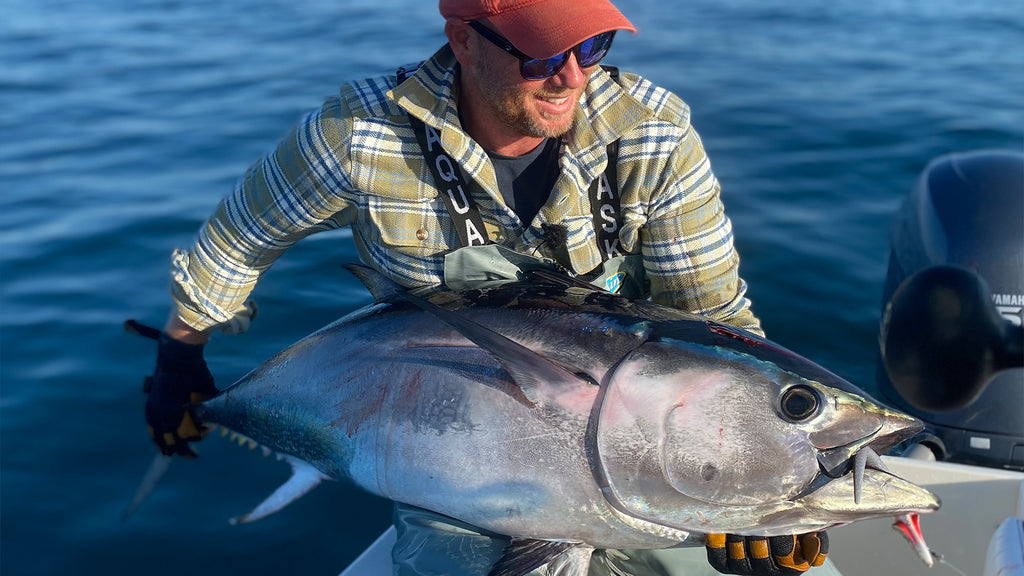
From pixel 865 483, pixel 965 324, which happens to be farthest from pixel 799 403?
pixel 965 324

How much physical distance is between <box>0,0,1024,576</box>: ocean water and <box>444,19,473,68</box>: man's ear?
179 cm

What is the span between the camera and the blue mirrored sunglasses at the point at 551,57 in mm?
2215

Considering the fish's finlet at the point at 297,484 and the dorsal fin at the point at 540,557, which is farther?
the fish's finlet at the point at 297,484

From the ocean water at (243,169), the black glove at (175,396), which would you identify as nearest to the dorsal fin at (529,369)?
the black glove at (175,396)

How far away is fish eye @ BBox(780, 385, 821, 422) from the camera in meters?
1.70

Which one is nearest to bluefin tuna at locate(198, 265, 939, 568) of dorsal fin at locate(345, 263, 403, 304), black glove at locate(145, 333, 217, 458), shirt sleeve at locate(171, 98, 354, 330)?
dorsal fin at locate(345, 263, 403, 304)

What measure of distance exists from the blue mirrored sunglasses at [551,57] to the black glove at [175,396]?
1.35 metres

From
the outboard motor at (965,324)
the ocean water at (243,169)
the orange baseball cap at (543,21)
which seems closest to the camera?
the orange baseball cap at (543,21)

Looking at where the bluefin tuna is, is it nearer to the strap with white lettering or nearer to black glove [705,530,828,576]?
black glove [705,530,828,576]

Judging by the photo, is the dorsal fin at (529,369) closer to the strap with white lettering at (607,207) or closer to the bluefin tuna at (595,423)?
the bluefin tuna at (595,423)

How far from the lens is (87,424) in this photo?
149 inches

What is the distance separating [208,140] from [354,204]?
498 centimetres

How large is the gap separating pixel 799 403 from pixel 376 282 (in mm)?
1097

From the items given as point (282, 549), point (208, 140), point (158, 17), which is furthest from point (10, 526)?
point (158, 17)
